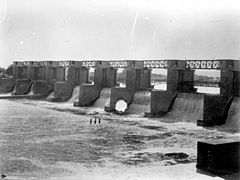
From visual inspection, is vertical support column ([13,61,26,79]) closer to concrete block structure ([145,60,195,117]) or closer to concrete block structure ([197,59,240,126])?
concrete block structure ([145,60,195,117])

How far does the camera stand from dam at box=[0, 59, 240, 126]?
27.0m

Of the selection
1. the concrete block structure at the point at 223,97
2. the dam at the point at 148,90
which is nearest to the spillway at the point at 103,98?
the dam at the point at 148,90

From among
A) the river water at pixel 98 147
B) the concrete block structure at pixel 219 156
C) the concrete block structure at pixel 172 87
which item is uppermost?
the concrete block structure at pixel 172 87

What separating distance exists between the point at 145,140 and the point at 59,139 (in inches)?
188

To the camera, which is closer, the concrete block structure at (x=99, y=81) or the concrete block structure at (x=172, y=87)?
the concrete block structure at (x=172, y=87)

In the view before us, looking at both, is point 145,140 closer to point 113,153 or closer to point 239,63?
point 113,153

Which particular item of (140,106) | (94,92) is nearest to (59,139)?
(140,106)

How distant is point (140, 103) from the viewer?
34.2 metres

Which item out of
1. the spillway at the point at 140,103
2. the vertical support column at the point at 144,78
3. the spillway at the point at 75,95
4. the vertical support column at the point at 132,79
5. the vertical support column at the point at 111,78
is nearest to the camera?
the spillway at the point at 140,103

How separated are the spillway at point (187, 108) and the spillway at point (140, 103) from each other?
3.26 metres

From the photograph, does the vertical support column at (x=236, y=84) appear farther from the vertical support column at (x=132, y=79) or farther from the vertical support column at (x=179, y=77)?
the vertical support column at (x=132, y=79)

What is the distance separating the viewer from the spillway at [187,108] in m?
28.2

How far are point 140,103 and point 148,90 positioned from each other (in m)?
1.90

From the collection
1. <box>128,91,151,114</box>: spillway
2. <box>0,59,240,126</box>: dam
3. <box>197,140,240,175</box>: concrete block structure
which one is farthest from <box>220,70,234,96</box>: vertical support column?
<box>197,140,240,175</box>: concrete block structure
